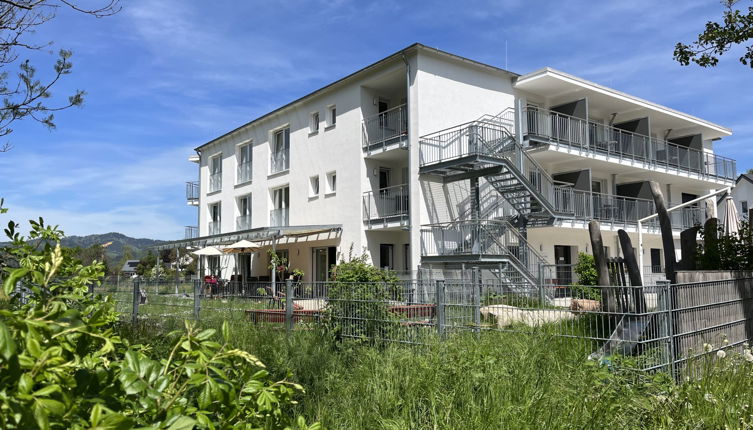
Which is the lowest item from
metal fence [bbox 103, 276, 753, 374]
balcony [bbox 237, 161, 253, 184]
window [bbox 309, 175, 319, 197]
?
metal fence [bbox 103, 276, 753, 374]

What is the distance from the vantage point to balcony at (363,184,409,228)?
70.9ft

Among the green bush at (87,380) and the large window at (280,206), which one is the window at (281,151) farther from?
the green bush at (87,380)

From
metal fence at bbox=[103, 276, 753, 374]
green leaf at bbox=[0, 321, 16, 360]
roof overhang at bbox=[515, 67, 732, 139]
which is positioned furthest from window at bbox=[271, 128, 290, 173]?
green leaf at bbox=[0, 321, 16, 360]

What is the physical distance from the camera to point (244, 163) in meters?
31.7

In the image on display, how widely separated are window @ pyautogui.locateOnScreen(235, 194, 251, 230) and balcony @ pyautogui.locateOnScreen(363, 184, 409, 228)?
10497mm

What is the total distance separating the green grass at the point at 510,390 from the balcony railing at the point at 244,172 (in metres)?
25.9

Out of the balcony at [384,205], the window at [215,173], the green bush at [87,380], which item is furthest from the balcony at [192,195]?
the green bush at [87,380]

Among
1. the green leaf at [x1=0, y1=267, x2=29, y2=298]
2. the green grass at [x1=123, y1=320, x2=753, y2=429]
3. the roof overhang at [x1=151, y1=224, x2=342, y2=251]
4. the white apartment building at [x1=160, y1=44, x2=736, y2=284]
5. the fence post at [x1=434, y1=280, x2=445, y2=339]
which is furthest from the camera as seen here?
the roof overhang at [x1=151, y1=224, x2=342, y2=251]

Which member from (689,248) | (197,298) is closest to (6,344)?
(197,298)

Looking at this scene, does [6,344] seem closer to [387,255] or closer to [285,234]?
[387,255]

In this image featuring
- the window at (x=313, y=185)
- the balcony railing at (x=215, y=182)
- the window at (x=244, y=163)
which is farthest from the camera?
the balcony railing at (x=215, y=182)

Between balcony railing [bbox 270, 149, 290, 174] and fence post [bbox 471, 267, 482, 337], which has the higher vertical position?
balcony railing [bbox 270, 149, 290, 174]

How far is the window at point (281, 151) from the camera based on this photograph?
27986 millimetres

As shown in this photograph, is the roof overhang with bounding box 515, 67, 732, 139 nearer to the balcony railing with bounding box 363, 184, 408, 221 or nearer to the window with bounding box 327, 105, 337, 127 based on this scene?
the balcony railing with bounding box 363, 184, 408, 221
